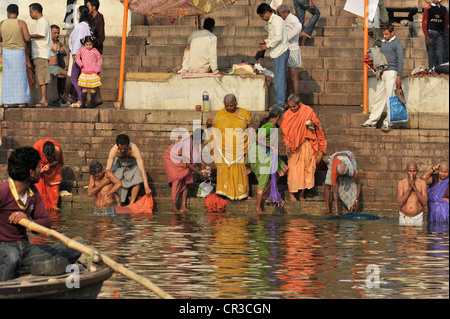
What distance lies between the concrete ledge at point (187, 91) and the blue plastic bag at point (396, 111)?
2.14m

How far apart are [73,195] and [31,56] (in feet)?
11.5

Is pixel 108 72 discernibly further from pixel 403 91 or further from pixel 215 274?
pixel 215 274

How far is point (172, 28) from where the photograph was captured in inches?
837

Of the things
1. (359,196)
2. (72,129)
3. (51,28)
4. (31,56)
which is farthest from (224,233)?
(51,28)

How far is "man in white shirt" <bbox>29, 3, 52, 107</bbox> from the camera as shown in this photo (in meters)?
18.9

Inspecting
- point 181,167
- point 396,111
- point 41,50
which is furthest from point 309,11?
point 181,167

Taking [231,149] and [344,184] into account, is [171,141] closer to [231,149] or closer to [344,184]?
[231,149]

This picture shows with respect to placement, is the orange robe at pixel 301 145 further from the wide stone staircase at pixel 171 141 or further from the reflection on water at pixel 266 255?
the reflection on water at pixel 266 255

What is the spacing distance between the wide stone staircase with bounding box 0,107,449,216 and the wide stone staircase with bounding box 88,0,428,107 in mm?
1271

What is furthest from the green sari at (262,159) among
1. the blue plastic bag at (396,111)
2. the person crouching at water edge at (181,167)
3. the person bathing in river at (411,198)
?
the person bathing in river at (411,198)

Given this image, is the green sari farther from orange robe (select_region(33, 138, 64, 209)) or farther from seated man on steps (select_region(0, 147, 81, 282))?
seated man on steps (select_region(0, 147, 81, 282))

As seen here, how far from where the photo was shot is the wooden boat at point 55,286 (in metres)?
8.66

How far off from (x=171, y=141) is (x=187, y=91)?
118 centimetres

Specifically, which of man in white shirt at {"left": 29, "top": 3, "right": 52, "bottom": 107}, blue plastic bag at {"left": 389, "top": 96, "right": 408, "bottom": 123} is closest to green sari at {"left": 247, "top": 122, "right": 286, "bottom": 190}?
blue plastic bag at {"left": 389, "top": 96, "right": 408, "bottom": 123}
